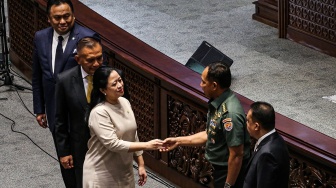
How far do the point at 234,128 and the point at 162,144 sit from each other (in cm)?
50

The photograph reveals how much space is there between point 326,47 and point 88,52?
5.34 m

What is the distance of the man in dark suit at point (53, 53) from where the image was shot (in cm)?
640

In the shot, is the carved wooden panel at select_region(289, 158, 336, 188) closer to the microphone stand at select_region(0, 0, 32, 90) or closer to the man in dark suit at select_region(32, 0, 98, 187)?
the man in dark suit at select_region(32, 0, 98, 187)

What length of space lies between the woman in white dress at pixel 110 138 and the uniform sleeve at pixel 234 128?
1.44 ft

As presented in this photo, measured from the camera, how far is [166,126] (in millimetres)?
7395

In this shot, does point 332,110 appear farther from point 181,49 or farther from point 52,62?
point 52,62

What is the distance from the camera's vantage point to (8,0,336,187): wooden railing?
6043 millimetres

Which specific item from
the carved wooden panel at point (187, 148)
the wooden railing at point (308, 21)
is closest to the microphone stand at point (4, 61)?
the carved wooden panel at point (187, 148)

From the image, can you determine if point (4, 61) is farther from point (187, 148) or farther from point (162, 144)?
point (162, 144)

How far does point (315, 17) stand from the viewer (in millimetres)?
10805

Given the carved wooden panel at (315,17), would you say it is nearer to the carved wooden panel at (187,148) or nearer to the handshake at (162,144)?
the carved wooden panel at (187,148)

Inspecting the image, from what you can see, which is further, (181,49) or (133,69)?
(181,49)

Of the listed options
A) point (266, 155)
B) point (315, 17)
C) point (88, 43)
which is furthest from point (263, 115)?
point (315, 17)

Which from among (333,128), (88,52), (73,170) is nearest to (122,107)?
(88,52)
